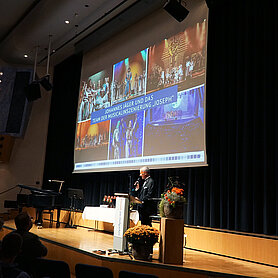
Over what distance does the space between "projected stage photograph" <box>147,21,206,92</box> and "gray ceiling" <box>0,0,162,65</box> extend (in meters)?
1.19

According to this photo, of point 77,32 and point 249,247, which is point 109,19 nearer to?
point 77,32

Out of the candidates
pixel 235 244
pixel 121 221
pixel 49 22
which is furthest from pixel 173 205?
pixel 49 22

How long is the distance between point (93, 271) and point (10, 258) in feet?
2.35

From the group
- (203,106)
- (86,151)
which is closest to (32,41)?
(86,151)

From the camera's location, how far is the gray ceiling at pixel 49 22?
8.88 meters

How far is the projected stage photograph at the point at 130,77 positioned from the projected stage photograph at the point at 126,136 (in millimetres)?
542

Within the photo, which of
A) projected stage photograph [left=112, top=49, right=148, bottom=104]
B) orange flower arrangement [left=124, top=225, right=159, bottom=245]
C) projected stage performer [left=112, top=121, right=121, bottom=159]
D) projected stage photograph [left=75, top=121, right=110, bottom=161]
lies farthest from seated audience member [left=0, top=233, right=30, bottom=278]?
projected stage photograph [left=75, top=121, right=110, bottom=161]

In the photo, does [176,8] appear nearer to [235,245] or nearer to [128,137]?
[128,137]

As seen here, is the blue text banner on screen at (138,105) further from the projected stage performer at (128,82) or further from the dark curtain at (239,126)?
the dark curtain at (239,126)

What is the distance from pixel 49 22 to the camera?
969 cm

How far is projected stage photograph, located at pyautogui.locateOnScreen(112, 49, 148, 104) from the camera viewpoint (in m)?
8.19

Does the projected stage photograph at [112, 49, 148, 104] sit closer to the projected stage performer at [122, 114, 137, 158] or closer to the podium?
the projected stage performer at [122, 114, 137, 158]

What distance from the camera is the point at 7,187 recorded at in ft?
40.1

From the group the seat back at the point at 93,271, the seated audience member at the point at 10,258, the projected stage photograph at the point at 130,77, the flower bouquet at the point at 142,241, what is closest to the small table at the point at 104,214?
the flower bouquet at the point at 142,241
